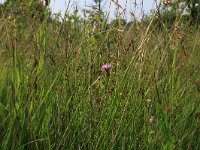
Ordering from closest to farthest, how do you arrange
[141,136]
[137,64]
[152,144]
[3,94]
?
→ [152,144] → [141,136] → [137,64] → [3,94]

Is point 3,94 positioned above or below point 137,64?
below

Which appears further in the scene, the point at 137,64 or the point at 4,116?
the point at 137,64

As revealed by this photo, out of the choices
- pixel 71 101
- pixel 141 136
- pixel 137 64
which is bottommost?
pixel 141 136

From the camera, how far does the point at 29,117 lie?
57.8 inches

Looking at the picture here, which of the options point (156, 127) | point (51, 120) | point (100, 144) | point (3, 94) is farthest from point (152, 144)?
point (3, 94)

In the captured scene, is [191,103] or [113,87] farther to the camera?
[191,103]

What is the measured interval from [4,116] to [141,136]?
0.50m

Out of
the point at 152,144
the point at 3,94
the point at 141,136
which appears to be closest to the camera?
the point at 152,144

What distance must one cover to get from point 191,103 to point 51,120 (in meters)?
0.57

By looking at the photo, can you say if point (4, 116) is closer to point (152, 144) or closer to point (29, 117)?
point (29, 117)

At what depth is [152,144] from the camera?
4.69ft

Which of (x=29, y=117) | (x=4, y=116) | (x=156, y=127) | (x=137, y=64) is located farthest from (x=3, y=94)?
(x=156, y=127)

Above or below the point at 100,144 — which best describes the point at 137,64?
above

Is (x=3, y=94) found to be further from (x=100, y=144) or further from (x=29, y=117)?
(x=100, y=144)
